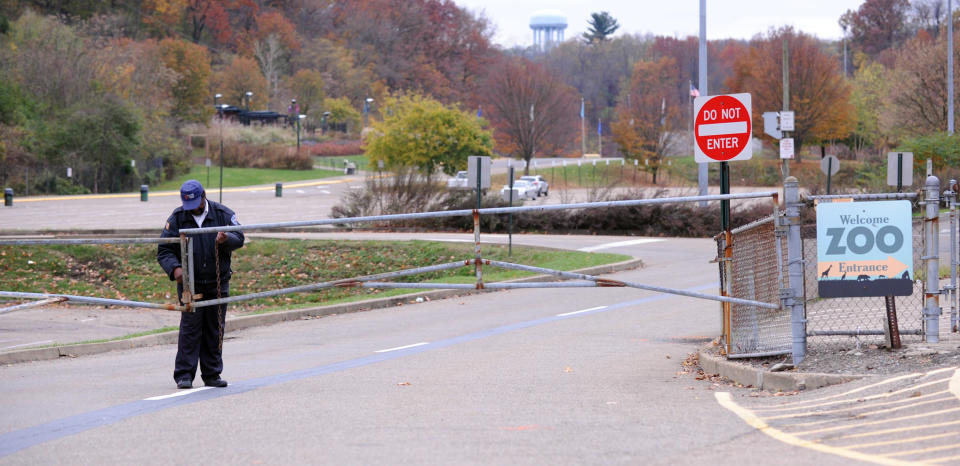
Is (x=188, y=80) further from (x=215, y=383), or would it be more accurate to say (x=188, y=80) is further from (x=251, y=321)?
(x=215, y=383)

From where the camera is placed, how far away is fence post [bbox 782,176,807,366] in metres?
8.38

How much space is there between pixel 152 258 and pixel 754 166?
5606 centimetres

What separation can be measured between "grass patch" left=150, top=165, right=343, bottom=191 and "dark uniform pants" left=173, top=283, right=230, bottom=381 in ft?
179

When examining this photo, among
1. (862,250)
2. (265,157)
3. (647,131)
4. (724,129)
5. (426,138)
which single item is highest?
(647,131)

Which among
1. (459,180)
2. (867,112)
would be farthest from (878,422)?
(867,112)

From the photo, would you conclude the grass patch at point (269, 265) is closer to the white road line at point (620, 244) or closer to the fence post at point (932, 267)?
the white road line at point (620, 244)

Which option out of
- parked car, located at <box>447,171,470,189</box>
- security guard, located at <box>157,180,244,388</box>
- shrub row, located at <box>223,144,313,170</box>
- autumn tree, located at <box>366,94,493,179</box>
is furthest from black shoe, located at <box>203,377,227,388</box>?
shrub row, located at <box>223,144,313,170</box>

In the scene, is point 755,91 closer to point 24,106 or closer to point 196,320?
point 24,106

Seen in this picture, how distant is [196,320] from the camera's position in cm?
891

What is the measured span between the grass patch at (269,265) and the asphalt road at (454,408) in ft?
25.0

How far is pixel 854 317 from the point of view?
41.1 feet

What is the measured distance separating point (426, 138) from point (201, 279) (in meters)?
50.9

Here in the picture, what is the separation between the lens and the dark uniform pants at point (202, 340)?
8.92 meters

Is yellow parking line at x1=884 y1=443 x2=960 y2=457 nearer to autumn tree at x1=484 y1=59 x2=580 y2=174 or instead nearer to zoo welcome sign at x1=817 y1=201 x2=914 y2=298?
zoo welcome sign at x1=817 y1=201 x2=914 y2=298
